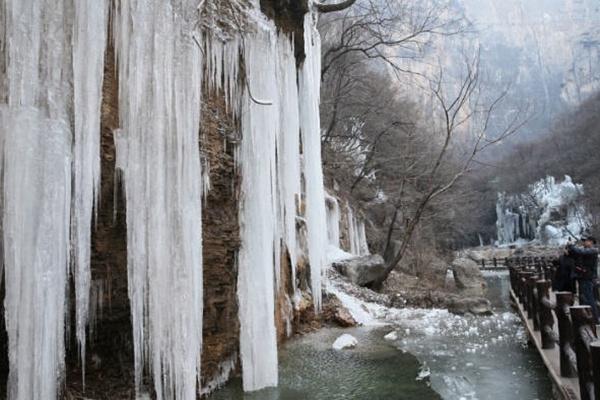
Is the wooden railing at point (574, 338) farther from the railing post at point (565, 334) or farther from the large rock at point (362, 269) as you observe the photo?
the large rock at point (362, 269)

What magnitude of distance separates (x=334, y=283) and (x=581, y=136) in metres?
54.1

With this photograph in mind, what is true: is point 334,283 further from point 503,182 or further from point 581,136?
point 581,136

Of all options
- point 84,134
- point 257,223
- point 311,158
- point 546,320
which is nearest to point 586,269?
point 546,320

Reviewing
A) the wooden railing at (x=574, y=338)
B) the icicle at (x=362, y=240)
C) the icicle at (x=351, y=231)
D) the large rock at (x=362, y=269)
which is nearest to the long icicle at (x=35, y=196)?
the wooden railing at (x=574, y=338)

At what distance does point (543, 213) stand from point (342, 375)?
48846 millimetres

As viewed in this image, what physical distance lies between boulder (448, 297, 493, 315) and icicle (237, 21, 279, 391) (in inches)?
241

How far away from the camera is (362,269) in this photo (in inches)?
489

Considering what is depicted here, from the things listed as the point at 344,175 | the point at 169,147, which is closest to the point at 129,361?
the point at 169,147

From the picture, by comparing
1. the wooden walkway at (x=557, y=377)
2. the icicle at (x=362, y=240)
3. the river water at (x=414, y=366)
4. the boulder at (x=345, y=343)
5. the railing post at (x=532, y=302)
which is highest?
the icicle at (x=362, y=240)

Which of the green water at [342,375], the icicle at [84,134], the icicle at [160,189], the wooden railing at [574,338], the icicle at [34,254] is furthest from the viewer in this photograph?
the green water at [342,375]

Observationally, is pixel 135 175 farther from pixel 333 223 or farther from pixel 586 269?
pixel 333 223

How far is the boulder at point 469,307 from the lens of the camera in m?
10.1

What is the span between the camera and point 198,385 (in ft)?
15.8

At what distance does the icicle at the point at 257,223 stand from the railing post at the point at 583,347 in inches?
114
